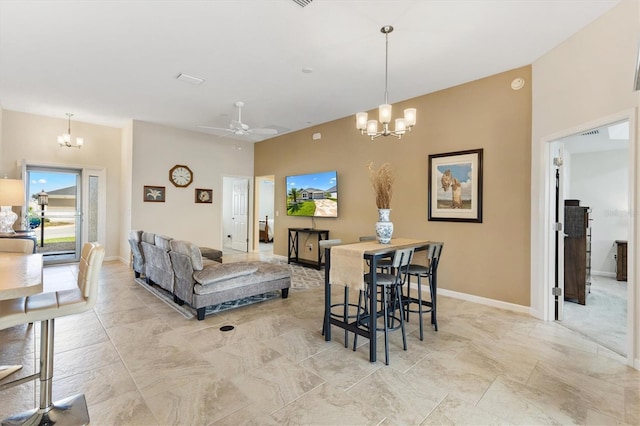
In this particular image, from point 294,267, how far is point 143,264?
2.81m

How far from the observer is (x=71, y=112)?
586cm

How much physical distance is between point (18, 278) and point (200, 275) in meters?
1.96

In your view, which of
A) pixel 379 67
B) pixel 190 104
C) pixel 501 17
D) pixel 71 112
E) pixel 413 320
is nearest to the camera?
pixel 501 17

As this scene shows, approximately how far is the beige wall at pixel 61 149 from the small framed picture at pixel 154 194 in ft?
4.06

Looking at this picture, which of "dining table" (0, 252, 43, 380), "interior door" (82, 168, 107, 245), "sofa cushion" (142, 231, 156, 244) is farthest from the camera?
"interior door" (82, 168, 107, 245)

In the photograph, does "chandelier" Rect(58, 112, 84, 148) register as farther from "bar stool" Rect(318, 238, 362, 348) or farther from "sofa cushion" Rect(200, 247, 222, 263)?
"bar stool" Rect(318, 238, 362, 348)

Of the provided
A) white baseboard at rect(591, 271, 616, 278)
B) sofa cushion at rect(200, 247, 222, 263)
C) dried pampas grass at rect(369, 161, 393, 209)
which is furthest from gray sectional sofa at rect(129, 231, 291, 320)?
white baseboard at rect(591, 271, 616, 278)

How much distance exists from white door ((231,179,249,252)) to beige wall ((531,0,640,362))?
21.8 feet

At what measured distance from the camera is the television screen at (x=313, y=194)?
611cm

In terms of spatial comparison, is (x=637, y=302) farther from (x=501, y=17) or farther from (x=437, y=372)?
(x=501, y=17)

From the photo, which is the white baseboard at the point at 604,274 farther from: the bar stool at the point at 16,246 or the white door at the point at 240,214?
the bar stool at the point at 16,246

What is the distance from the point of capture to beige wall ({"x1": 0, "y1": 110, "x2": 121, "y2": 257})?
19.1ft

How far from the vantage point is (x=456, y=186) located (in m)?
4.35

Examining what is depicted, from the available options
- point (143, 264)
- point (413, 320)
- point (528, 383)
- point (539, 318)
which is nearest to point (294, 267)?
point (143, 264)
